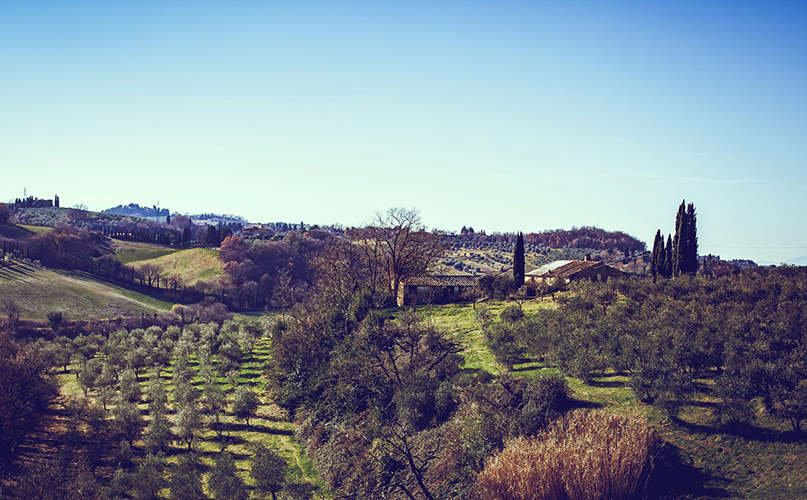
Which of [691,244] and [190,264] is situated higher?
[691,244]

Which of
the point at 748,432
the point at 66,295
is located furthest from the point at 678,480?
the point at 66,295

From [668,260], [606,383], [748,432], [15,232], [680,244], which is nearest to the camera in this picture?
[748,432]

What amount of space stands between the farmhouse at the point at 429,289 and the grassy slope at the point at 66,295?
224 feet

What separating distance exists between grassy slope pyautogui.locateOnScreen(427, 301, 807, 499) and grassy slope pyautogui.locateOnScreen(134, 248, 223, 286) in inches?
5249

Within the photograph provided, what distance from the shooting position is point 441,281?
233 feet

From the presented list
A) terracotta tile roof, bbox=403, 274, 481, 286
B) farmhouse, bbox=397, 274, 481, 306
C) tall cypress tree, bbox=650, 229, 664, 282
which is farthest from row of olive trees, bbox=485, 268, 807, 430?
terracotta tile roof, bbox=403, 274, 481, 286

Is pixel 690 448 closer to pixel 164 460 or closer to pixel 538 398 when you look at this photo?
pixel 538 398

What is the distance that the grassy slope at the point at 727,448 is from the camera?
1959 cm

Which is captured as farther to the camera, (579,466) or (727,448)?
(727,448)

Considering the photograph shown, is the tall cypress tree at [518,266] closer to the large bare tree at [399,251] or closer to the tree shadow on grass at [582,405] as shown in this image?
the large bare tree at [399,251]

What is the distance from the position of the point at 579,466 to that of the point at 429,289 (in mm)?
49773

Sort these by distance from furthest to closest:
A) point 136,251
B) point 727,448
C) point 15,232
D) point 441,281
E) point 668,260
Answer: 1. point 136,251
2. point 15,232
3. point 441,281
4. point 668,260
5. point 727,448

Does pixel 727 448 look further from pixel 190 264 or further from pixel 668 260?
pixel 190 264

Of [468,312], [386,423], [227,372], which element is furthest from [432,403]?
[227,372]
